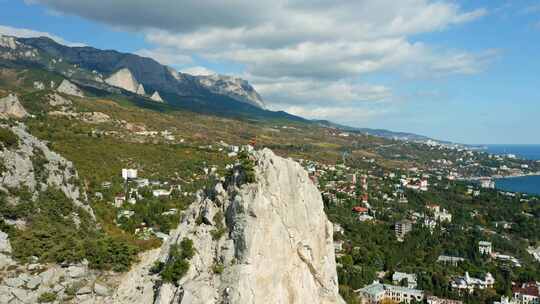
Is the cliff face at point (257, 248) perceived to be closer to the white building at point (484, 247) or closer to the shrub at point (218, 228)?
the shrub at point (218, 228)

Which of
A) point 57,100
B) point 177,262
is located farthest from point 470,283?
point 57,100

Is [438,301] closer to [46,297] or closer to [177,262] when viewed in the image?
[177,262]

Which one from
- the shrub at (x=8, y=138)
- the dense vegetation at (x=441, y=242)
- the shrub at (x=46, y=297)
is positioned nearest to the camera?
the shrub at (x=46, y=297)

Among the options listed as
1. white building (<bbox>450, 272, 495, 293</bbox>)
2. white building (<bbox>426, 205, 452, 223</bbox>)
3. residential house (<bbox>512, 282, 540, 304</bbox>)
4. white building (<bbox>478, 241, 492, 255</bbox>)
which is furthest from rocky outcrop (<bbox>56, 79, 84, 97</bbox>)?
residential house (<bbox>512, 282, 540, 304</bbox>)

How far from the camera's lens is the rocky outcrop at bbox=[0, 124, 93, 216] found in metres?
43.1

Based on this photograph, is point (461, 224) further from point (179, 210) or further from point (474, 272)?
point (179, 210)

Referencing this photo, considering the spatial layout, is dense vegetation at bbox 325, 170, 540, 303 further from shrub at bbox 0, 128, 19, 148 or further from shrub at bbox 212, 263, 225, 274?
shrub at bbox 0, 128, 19, 148

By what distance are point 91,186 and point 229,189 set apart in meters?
50.1

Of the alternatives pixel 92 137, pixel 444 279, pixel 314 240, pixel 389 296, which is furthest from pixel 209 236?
pixel 92 137

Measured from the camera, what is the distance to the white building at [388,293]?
59.8 metres

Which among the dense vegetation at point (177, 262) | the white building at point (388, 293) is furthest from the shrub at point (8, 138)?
the white building at point (388, 293)

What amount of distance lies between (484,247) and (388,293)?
3636 cm

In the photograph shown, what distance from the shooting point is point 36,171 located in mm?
47000

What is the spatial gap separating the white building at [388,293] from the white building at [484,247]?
30017mm
